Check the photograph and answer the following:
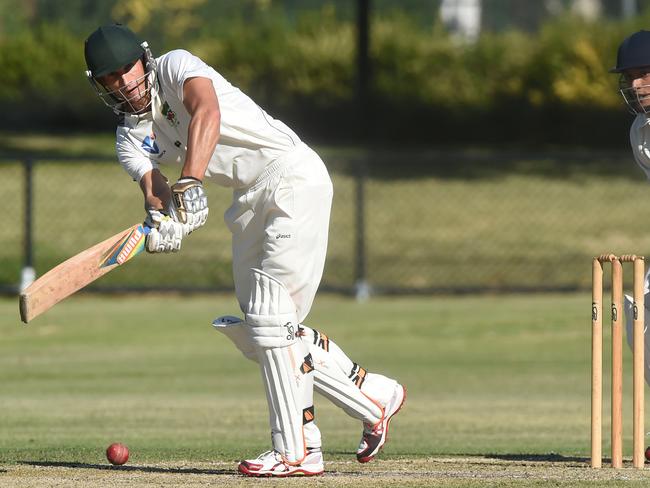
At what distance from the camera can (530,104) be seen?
2489 cm

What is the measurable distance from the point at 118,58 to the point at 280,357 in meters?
1.21

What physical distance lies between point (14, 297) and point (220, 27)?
12.1 metres

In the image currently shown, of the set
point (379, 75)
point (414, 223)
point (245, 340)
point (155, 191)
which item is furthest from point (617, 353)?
point (379, 75)

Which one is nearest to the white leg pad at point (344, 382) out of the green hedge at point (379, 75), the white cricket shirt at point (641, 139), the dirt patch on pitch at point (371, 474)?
the dirt patch on pitch at point (371, 474)

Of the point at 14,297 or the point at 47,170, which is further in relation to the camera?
the point at 47,170

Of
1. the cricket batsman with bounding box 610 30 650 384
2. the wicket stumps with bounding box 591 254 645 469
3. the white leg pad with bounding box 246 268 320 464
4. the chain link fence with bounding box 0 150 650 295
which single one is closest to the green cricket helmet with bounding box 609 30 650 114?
the cricket batsman with bounding box 610 30 650 384

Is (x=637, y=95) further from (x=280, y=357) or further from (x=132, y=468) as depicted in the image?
(x=132, y=468)

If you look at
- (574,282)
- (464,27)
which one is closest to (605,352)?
(574,282)

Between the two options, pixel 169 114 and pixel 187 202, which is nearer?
pixel 187 202

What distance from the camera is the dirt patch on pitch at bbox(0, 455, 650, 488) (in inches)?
195

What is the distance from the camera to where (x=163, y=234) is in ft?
16.1

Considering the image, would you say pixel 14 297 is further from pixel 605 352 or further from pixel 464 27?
pixel 464 27

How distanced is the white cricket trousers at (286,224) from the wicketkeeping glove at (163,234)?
1.16 ft

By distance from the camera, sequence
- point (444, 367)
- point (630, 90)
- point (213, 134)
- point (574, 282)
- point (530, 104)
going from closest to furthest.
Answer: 1. point (213, 134)
2. point (630, 90)
3. point (444, 367)
4. point (574, 282)
5. point (530, 104)
